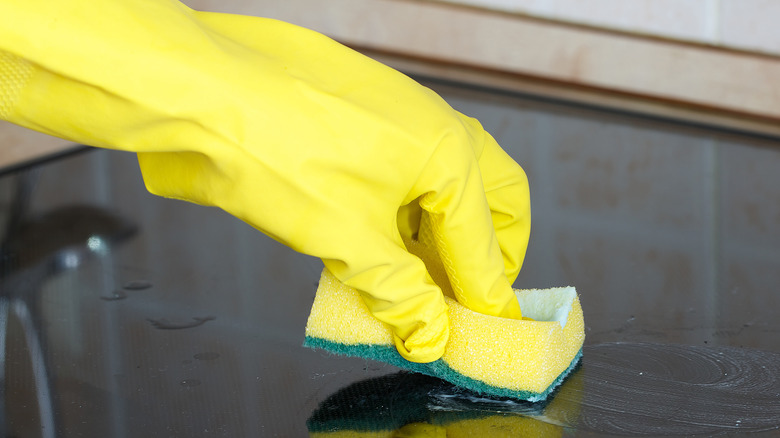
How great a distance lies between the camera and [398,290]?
2.93 feet

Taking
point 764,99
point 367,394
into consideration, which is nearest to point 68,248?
point 367,394

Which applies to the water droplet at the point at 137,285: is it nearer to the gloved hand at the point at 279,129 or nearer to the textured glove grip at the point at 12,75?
the gloved hand at the point at 279,129

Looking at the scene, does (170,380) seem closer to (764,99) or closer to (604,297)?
(604,297)

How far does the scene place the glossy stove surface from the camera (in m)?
0.95

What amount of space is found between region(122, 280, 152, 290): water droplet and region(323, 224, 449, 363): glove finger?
0.48 metres

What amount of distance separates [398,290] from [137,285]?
56 centimetres

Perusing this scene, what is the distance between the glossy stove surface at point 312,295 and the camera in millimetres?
946

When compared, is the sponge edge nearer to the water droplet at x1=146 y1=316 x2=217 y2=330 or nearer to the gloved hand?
the gloved hand

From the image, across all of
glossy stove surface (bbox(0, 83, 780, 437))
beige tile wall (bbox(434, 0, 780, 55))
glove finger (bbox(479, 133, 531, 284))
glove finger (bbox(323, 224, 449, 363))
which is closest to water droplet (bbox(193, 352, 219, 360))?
glossy stove surface (bbox(0, 83, 780, 437))

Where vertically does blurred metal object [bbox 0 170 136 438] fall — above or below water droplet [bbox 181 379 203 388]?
above

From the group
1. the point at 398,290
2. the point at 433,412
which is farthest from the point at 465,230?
the point at 433,412

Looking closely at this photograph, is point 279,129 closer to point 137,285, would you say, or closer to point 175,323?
point 175,323

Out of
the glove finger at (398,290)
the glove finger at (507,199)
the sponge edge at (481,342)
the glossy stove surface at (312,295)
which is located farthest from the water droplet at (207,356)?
the glove finger at (507,199)

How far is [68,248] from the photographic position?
4.66ft
